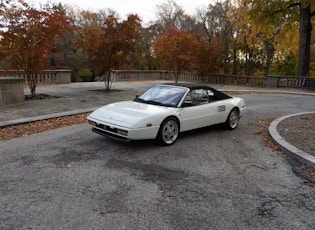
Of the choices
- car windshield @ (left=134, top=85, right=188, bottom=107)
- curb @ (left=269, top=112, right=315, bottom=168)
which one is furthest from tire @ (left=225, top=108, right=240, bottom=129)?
car windshield @ (left=134, top=85, right=188, bottom=107)

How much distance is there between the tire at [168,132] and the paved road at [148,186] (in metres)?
0.19

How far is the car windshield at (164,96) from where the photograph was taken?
665 cm

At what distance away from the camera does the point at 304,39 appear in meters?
23.2

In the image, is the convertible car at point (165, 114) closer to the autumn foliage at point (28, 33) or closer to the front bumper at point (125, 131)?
the front bumper at point (125, 131)

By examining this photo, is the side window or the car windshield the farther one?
the side window

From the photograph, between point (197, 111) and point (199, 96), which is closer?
point (197, 111)

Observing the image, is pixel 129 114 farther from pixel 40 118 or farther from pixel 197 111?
pixel 40 118

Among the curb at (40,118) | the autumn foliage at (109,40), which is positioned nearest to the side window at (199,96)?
the curb at (40,118)

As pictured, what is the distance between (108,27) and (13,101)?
6723mm

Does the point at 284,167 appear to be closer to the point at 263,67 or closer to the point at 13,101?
the point at 13,101

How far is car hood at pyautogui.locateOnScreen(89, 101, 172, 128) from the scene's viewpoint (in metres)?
5.69

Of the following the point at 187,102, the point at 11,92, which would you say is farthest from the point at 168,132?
the point at 11,92

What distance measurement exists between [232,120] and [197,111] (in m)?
1.71

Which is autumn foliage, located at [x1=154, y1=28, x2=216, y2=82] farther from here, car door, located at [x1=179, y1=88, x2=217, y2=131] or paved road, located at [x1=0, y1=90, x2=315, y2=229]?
paved road, located at [x1=0, y1=90, x2=315, y2=229]
